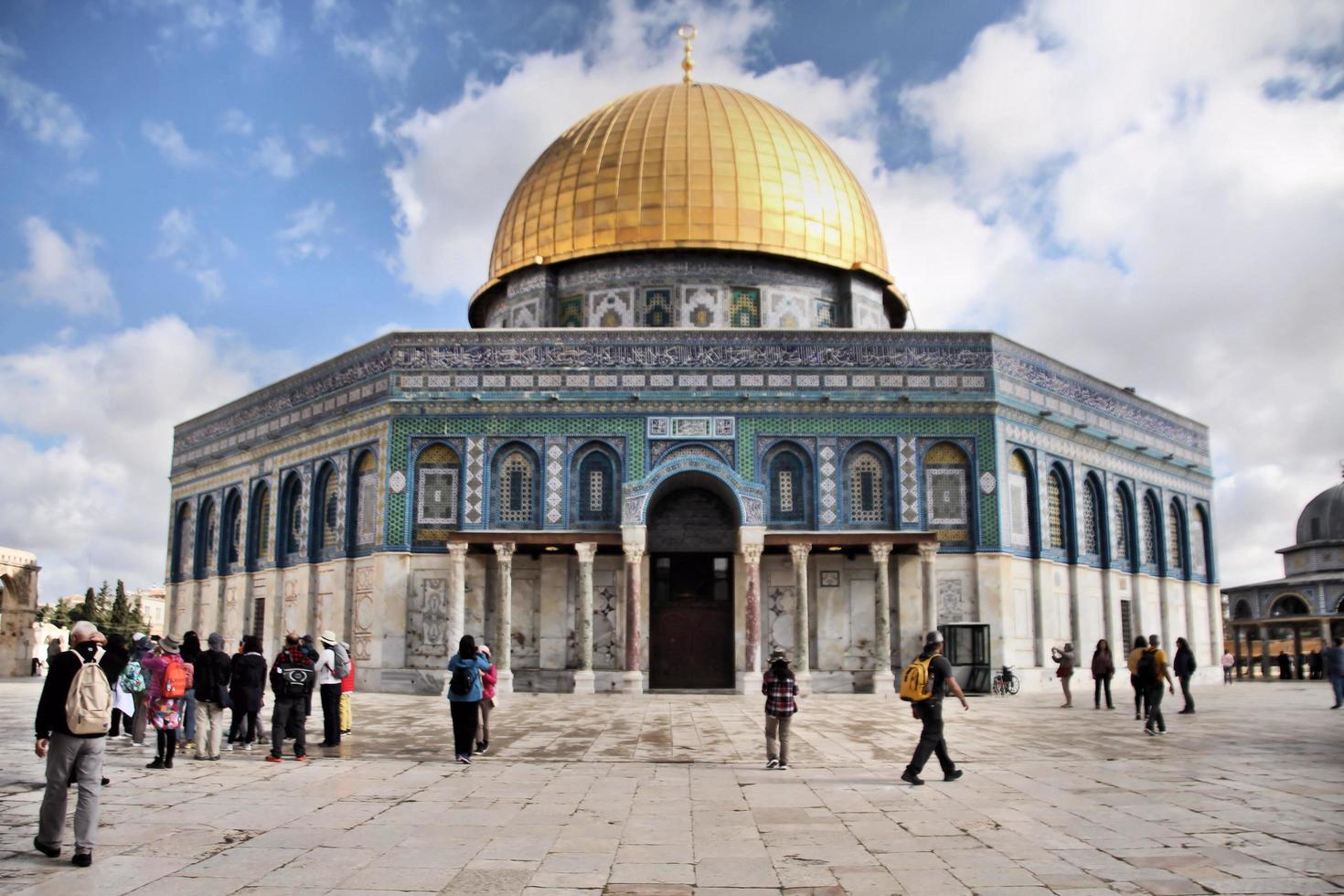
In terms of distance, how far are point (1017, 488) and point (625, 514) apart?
345 inches

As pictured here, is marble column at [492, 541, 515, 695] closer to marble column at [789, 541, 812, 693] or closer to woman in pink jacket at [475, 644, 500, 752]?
marble column at [789, 541, 812, 693]

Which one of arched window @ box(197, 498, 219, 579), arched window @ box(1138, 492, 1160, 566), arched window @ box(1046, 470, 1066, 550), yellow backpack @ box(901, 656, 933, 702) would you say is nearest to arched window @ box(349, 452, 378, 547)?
arched window @ box(197, 498, 219, 579)

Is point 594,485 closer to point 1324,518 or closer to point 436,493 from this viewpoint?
point 436,493

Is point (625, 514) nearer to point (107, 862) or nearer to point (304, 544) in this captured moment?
point (304, 544)

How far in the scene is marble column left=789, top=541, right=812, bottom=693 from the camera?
2327 cm

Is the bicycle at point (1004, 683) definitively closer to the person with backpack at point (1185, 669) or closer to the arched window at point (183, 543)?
the person with backpack at point (1185, 669)

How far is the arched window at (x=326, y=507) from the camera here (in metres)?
26.6

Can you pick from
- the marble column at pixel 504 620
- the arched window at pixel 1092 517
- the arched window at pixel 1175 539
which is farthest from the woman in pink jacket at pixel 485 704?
the arched window at pixel 1175 539

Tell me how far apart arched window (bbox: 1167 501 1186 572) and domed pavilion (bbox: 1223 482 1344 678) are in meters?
19.4

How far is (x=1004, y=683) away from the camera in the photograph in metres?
23.6

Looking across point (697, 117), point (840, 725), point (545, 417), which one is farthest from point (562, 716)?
point (697, 117)

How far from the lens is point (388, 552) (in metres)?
24.4

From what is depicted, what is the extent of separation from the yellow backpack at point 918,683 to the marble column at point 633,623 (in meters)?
12.9

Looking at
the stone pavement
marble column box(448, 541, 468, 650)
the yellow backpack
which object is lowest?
the stone pavement
